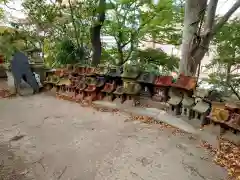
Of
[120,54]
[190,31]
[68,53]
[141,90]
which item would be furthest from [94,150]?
[120,54]

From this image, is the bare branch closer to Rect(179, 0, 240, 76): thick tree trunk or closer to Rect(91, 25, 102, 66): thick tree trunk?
Rect(179, 0, 240, 76): thick tree trunk

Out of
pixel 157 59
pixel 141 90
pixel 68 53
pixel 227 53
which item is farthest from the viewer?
pixel 157 59

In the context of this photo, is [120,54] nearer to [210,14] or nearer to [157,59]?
[157,59]

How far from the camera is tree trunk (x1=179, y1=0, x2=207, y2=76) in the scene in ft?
11.7

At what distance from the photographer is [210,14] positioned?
3482 mm

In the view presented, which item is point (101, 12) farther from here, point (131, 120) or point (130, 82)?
point (131, 120)

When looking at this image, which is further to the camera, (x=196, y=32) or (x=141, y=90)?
(x=141, y=90)

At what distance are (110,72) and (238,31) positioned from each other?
3156mm

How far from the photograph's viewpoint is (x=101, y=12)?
559 centimetres

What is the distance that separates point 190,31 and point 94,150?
2.52m

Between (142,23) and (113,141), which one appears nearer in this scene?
(113,141)

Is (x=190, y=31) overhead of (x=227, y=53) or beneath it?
overhead

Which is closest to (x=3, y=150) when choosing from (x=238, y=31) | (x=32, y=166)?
(x=32, y=166)

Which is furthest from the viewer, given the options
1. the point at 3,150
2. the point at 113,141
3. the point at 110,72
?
the point at 110,72
